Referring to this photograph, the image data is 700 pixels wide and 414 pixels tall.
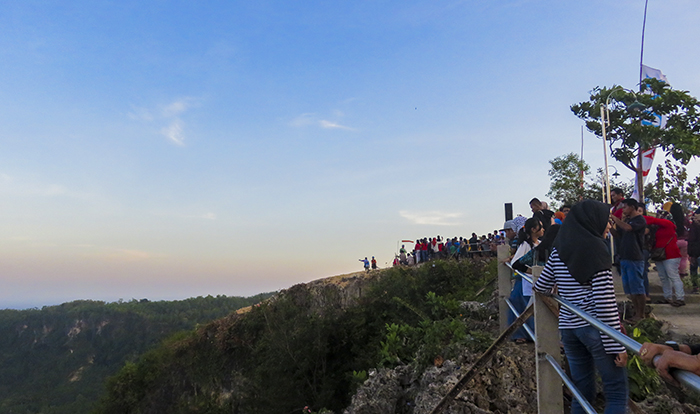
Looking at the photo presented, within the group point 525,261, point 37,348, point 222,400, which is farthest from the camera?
point 37,348

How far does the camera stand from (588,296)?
3.09 meters

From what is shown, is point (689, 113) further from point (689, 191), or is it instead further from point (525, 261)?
point (525, 261)

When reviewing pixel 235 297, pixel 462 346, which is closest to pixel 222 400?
pixel 462 346

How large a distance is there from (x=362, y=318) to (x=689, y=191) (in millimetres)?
20408

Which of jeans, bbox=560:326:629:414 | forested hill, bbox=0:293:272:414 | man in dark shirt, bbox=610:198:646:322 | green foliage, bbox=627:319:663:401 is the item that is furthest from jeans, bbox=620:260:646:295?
forested hill, bbox=0:293:272:414

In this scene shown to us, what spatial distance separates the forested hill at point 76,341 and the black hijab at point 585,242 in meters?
82.2

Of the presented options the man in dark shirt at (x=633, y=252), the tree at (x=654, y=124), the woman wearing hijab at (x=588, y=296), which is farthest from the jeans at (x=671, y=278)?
the tree at (x=654, y=124)

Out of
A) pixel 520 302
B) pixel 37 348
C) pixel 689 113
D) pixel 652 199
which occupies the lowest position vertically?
pixel 37 348

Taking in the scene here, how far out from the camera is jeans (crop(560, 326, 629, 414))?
2703 millimetres

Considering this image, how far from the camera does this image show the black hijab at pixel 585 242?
301 centimetres

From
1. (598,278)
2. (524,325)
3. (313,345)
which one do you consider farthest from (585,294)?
(313,345)

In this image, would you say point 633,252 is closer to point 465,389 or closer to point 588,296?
point 465,389

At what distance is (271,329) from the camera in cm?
2355

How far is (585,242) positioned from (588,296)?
0.37 metres
